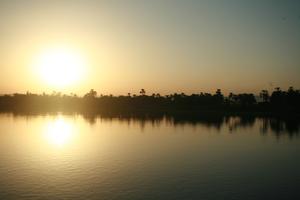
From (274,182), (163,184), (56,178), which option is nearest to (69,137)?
(56,178)

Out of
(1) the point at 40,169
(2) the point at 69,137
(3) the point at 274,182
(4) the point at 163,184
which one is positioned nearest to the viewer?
(4) the point at 163,184

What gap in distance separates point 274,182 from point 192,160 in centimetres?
1688

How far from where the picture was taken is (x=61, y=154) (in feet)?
201

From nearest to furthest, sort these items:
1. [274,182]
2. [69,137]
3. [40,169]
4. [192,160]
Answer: [274,182] → [40,169] → [192,160] → [69,137]

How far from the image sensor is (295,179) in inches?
1686

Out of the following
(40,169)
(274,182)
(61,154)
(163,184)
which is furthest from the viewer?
(61,154)

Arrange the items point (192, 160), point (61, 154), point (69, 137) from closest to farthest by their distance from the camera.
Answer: point (192, 160), point (61, 154), point (69, 137)

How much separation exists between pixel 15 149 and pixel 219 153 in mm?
43278

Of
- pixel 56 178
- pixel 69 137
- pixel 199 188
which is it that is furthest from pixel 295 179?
pixel 69 137

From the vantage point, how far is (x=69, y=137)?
8800 centimetres

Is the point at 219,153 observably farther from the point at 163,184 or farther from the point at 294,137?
the point at 294,137

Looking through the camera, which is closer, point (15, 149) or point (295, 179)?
point (295, 179)

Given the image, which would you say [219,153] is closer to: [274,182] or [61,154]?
[274,182]

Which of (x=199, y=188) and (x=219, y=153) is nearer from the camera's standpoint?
(x=199, y=188)
